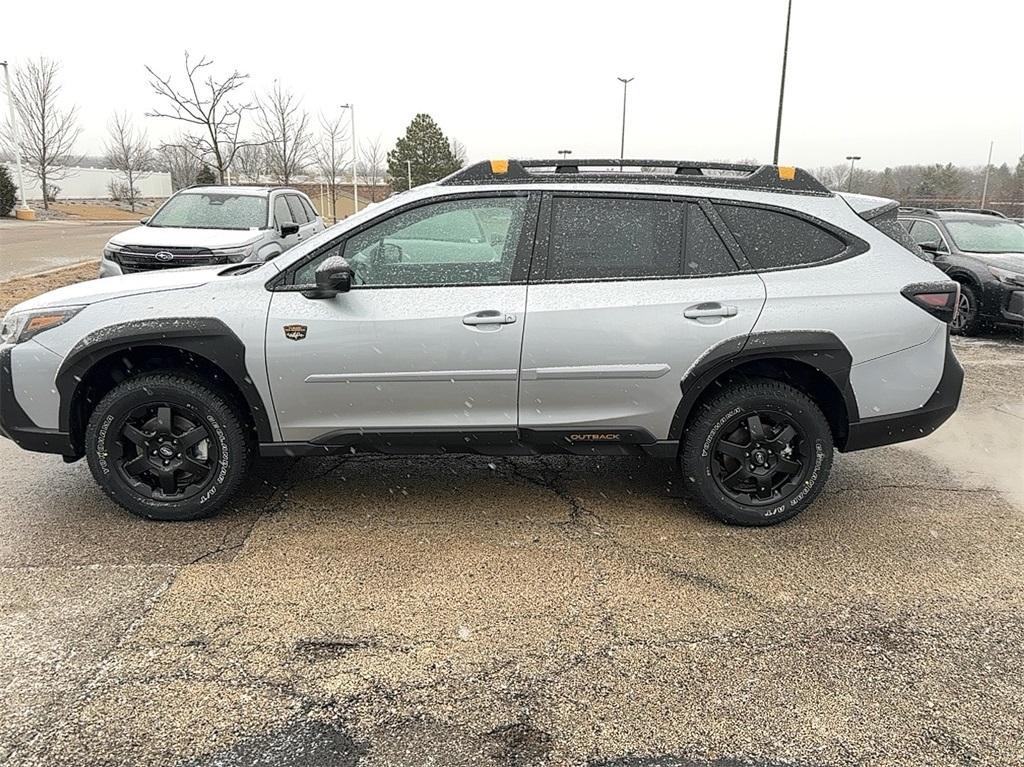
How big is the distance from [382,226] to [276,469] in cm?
178

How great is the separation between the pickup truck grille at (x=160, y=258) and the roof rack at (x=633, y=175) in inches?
240

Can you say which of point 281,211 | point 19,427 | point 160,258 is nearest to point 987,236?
point 281,211

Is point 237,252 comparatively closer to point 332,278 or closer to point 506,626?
point 332,278

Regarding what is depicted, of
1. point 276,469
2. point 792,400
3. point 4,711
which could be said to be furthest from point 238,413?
point 792,400

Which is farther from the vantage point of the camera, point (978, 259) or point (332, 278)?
point (978, 259)

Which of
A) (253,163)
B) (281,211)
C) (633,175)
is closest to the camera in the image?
(633,175)

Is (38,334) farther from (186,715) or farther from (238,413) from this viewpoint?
(186,715)

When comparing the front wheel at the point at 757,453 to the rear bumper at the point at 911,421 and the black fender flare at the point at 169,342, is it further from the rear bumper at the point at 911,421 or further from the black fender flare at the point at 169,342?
the black fender flare at the point at 169,342

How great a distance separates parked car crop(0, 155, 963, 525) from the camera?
3.66 m

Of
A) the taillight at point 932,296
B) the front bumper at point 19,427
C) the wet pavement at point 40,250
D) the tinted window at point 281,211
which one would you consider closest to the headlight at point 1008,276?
the taillight at point 932,296

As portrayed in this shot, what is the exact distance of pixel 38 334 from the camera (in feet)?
12.3

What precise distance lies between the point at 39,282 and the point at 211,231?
4.16 metres

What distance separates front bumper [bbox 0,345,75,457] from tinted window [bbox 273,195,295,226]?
23.6 feet

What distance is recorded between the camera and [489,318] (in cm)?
362
